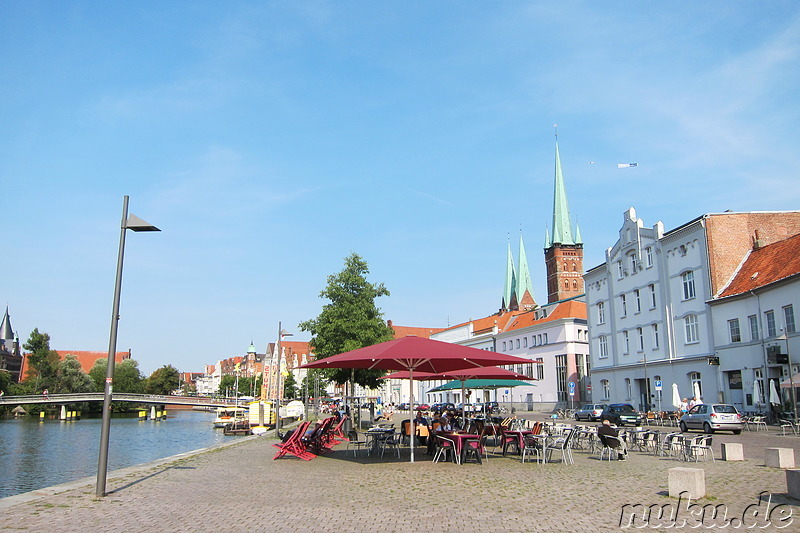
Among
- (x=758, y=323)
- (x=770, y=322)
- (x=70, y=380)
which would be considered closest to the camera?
(x=770, y=322)

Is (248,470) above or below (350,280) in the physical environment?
below

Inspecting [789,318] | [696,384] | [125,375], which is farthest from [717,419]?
[125,375]

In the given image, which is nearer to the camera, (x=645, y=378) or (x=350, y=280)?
(x=350, y=280)

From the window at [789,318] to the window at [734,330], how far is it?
3998 mm

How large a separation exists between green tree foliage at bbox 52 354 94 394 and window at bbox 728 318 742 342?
289 ft

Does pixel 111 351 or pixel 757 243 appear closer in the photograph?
pixel 111 351

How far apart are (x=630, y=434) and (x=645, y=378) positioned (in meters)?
27.7

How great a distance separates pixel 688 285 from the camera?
43.1 metres

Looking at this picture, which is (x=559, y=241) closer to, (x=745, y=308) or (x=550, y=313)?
(x=550, y=313)

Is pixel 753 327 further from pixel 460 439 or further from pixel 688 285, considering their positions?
pixel 460 439

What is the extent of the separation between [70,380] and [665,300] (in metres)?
85.8

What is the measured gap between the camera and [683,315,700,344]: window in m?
42.1

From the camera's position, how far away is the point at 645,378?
45.7 meters

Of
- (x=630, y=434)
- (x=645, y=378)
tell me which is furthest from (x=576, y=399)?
(x=630, y=434)
